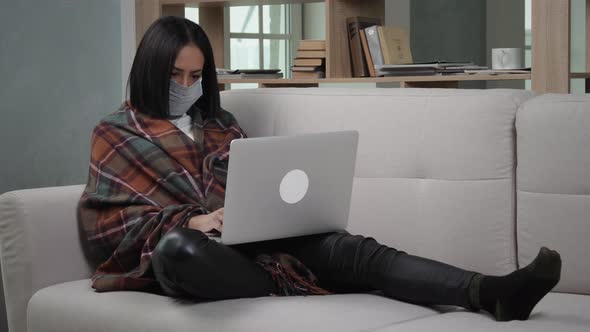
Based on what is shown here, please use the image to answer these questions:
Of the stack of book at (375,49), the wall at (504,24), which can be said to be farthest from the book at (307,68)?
the wall at (504,24)

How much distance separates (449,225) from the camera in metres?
2.29

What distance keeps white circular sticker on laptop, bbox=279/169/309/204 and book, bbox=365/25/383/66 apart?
1.83m

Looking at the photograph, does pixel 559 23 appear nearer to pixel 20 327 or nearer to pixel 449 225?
pixel 449 225

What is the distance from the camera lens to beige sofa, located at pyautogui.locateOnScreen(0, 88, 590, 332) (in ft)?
6.68

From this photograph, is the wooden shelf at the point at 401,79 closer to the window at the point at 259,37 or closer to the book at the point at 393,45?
the book at the point at 393,45

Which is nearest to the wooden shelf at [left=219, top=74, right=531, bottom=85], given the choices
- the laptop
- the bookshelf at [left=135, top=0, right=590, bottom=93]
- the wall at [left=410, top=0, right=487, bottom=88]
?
the bookshelf at [left=135, top=0, right=590, bottom=93]

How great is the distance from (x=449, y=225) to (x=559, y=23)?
4.05 ft

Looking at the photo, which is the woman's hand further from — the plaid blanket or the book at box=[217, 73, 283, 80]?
the book at box=[217, 73, 283, 80]

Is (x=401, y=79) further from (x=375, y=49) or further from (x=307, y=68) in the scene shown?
(x=307, y=68)

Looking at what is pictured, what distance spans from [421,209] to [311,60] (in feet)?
5.52

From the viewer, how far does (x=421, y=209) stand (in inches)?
91.6

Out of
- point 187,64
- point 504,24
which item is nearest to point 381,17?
point 187,64

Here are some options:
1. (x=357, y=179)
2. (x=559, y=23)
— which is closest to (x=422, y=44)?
(x=559, y=23)

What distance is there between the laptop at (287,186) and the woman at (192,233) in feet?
0.22
